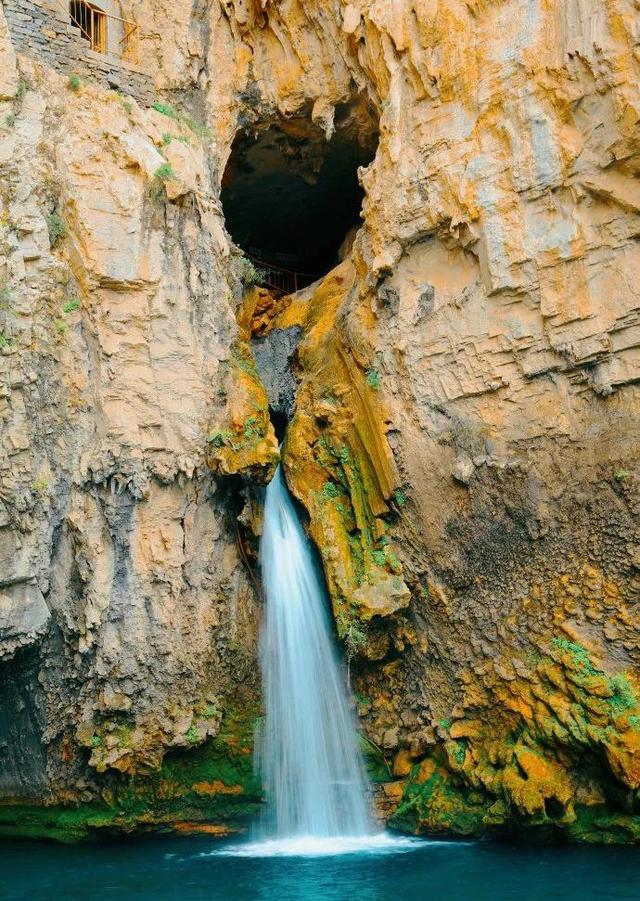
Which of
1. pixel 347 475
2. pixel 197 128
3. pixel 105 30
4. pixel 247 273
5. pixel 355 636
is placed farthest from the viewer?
pixel 247 273

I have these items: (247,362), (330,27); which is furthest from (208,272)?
(330,27)

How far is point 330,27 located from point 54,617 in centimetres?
1167

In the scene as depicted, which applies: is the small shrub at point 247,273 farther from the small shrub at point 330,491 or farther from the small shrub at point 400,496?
the small shrub at point 400,496

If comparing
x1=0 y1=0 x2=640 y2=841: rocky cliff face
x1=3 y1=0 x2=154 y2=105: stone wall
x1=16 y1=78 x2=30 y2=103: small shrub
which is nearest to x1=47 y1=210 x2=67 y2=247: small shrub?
x1=0 y1=0 x2=640 y2=841: rocky cliff face

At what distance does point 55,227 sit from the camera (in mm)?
13844

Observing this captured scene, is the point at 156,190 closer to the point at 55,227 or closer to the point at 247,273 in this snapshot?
the point at 55,227

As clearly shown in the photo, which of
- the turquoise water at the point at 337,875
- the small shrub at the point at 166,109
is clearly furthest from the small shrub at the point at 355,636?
the small shrub at the point at 166,109

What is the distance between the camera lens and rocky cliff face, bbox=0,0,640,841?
12719 millimetres

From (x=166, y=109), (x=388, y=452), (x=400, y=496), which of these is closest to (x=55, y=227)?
(x=166, y=109)

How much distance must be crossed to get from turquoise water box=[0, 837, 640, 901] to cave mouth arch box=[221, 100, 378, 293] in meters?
12.8

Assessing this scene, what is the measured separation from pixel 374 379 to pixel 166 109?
20.3ft

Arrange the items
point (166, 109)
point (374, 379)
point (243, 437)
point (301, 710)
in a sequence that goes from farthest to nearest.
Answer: point (166, 109) → point (374, 379) → point (243, 437) → point (301, 710)

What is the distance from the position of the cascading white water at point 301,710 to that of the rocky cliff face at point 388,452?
408 millimetres

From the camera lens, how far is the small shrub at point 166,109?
1591 cm
